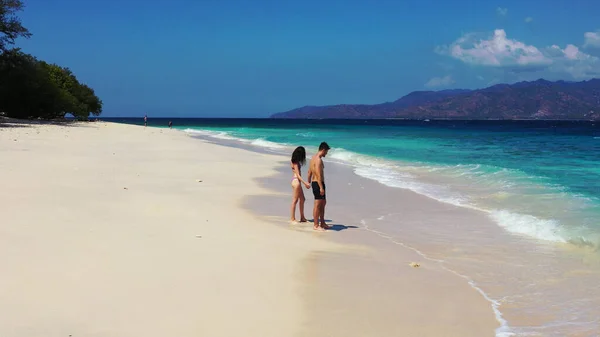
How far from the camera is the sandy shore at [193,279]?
445cm

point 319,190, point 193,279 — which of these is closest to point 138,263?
point 193,279

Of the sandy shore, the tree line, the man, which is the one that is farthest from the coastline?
the tree line

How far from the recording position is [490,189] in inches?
596

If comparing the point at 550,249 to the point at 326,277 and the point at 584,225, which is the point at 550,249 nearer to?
the point at 584,225

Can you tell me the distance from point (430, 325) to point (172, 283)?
2.50 metres

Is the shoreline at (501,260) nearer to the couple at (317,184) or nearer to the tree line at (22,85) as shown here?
the couple at (317,184)

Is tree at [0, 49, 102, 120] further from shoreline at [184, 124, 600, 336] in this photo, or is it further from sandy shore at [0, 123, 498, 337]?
shoreline at [184, 124, 600, 336]

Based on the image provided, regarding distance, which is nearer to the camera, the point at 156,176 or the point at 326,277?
the point at 326,277

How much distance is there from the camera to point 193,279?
552 cm

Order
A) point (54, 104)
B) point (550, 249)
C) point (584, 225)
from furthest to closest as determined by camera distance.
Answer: point (54, 104) < point (584, 225) < point (550, 249)

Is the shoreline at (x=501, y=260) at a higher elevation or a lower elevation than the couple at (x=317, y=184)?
lower

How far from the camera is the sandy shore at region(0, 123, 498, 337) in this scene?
445 cm

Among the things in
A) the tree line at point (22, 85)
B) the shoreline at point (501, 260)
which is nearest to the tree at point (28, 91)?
the tree line at point (22, 85)

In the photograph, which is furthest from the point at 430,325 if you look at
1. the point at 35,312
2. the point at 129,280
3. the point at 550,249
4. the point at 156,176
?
the point at 156,176
